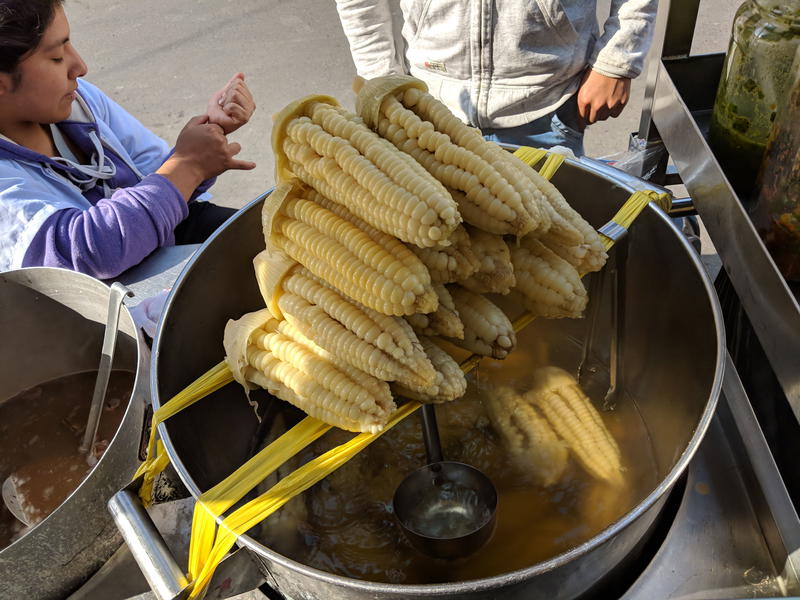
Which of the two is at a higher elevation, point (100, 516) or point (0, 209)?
point (0, 209)

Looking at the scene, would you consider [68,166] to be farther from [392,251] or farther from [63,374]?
[392,251]

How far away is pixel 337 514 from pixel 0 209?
112cm

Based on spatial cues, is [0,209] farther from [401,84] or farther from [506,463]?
[506,463]

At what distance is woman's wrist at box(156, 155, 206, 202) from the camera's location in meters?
1.76

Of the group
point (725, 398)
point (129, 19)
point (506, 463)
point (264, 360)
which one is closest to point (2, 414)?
point (264, 360)

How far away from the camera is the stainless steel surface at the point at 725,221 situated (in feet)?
2.69

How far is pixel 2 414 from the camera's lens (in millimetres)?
1303

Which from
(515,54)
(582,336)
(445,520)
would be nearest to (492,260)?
(445,520)

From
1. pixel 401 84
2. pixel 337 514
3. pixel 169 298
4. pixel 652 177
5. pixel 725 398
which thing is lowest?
pixel 337 514

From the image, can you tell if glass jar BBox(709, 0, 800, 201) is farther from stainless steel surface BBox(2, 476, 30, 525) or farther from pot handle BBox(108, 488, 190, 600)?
stainless steel surface BBox(2, 476, 30, 525)

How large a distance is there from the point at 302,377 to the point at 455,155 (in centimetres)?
41

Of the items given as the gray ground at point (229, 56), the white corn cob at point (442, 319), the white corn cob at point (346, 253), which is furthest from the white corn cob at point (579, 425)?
the gray ground at point (229, 56)

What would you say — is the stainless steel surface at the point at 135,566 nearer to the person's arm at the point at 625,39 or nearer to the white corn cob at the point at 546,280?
the white corn cob at the point at 546,280

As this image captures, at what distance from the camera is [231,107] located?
75.7 inches
